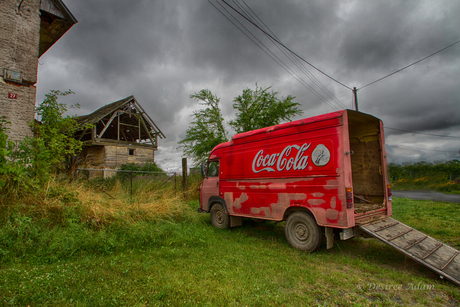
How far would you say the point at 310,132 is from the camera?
16.5 feet

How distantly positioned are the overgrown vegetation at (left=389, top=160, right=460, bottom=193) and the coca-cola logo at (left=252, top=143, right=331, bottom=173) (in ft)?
68.5

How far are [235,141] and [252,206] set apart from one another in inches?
75.4

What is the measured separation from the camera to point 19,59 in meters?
7.18

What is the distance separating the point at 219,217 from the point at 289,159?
3223 mm

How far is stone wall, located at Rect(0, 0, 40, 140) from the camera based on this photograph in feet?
22.7

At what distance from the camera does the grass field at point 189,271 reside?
301 cm

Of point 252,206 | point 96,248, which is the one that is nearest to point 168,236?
point 96,248

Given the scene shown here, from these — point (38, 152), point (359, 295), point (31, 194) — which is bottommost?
point (359, 295)

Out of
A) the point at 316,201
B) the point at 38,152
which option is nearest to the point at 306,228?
the point at 316,201

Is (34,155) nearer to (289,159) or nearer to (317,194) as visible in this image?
(289,159)

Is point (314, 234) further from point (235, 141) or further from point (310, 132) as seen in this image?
point (235, 141)

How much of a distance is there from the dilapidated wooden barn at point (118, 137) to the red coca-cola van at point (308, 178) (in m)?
15.9

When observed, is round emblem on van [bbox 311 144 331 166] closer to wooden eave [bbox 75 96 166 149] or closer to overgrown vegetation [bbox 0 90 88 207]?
overgrown vegetation [bbox 0 90 88 207]

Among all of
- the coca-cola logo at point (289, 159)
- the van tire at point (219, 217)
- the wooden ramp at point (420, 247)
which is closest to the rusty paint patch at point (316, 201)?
the coca-cola logo at point (289, 159)
